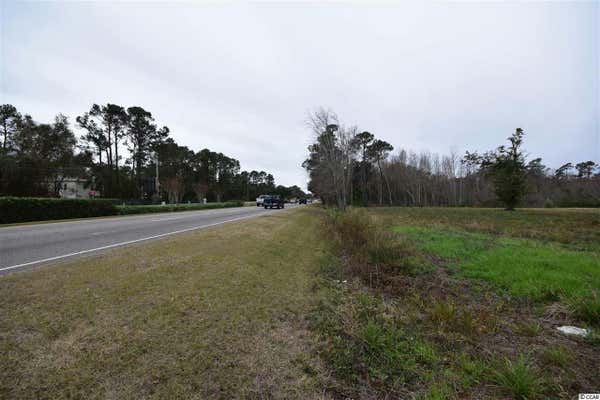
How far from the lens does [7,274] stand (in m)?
4.44

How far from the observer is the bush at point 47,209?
14031mm

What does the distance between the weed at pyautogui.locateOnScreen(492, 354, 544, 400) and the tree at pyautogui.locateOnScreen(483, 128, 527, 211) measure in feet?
127

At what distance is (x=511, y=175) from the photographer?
103ft

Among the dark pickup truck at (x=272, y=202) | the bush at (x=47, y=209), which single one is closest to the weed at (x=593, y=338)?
the bush at (x=47, y=209)

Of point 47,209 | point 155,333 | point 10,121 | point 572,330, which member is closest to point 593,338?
point 572,330

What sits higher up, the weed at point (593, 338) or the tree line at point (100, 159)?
the tree line at point (100, 159)

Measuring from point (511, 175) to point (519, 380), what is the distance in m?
39.5

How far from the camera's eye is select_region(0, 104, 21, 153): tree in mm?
33094

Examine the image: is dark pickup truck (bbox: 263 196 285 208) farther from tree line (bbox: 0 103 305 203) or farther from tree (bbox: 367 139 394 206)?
tree (bbox: 367 139 394 206)

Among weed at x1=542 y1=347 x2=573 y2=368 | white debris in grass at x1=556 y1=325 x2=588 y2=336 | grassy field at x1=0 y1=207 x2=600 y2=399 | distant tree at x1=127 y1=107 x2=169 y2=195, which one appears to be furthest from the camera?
distant tree at x1=127 y1=107 x2=169 y2=195

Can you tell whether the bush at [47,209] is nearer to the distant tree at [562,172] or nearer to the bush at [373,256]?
the bush at [373,256]

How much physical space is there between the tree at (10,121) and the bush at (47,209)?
28543mm

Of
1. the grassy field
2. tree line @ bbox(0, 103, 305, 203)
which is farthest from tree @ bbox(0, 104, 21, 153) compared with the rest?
the grassy field

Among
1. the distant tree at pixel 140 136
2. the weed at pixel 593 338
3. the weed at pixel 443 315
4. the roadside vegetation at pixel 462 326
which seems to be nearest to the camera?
the roadside vegetation at pixel 462 326
